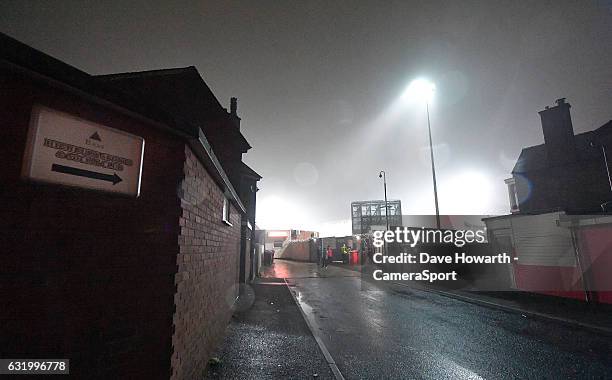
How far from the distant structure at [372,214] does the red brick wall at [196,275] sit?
1774 inches

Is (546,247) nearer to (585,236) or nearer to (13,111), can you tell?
(585,236)

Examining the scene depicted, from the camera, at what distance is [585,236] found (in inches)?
429

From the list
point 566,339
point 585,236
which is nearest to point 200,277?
point 566,339

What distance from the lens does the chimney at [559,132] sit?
1889cm

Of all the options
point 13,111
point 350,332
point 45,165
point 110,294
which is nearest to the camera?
point 13,111

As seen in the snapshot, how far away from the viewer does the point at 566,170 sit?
771 inches

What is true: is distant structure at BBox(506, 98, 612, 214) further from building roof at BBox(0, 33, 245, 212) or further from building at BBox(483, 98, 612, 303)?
building roof at BBox(0, 33, 245, 212)

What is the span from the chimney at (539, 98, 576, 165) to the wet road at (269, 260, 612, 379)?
16755 millimetres

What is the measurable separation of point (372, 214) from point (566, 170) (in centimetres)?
3213

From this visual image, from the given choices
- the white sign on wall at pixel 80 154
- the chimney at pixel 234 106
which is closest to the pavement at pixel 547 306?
the white sign on wall at pixel 80 154

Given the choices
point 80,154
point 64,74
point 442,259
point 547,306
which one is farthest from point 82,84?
point 442,259

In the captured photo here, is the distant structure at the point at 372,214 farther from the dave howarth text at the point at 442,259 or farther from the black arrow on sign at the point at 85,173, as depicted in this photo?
the black arrow on sign at the point at 85,173

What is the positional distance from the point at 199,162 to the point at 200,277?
176cm

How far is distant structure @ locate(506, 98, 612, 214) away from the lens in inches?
716
